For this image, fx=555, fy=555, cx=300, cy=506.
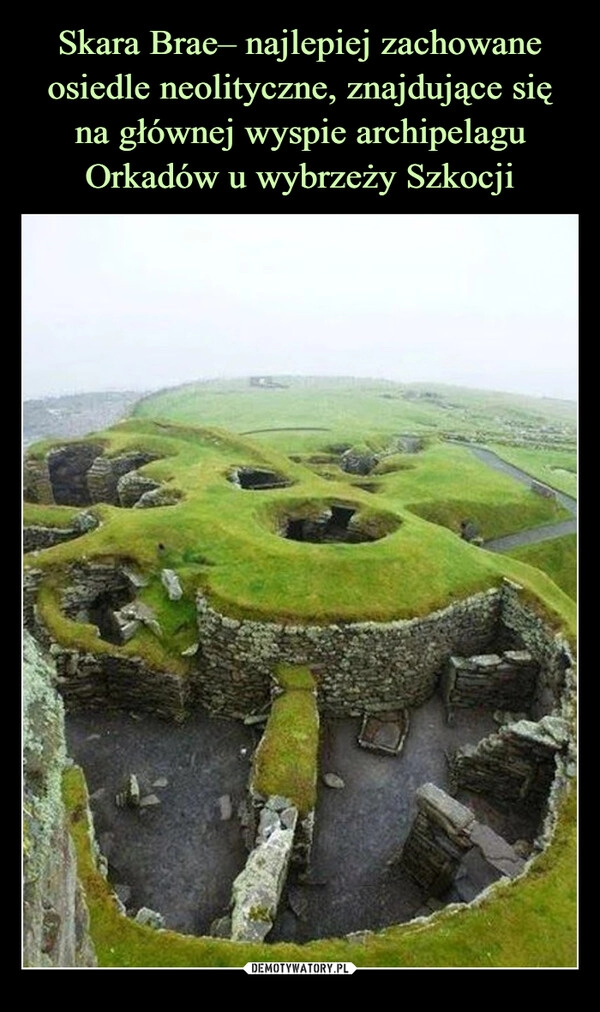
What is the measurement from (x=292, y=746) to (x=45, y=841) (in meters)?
11.0

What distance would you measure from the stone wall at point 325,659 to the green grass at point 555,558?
15.8 m

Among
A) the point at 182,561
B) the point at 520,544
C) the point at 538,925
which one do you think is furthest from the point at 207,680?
the point at 520,544

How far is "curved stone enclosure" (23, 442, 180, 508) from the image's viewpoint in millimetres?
37656

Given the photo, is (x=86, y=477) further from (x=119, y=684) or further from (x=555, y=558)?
(x=555, y=558)

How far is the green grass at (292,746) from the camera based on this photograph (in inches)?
594

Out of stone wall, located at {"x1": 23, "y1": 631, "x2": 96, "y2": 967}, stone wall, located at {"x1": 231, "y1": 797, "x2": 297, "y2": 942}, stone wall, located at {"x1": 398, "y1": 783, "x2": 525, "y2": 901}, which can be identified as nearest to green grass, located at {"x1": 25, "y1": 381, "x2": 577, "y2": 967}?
stone wall, located at {"x1": 231, "y1": 797, "x2": 297, "y2": 942}

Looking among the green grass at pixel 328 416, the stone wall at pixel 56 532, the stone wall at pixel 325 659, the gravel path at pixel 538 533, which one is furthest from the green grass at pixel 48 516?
the green grass at pixel 328 416

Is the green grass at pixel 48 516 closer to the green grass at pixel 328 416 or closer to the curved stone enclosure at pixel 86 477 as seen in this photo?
the curved stone enclosure at pixel 86 477

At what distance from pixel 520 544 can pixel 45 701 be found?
3369 centimetres

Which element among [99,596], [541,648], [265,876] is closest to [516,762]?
[541,648]

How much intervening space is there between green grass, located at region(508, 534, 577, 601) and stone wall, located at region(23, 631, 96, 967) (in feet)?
101

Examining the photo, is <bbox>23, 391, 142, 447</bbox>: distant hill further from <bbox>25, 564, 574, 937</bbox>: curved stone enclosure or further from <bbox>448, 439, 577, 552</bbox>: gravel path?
<bbox>25, 564, 574, 937</bbox>: curved stone enclosure

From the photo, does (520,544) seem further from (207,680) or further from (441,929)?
(441,929)

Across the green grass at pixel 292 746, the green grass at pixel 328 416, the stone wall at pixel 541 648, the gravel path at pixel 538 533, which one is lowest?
the green grass at pixel 292 746
